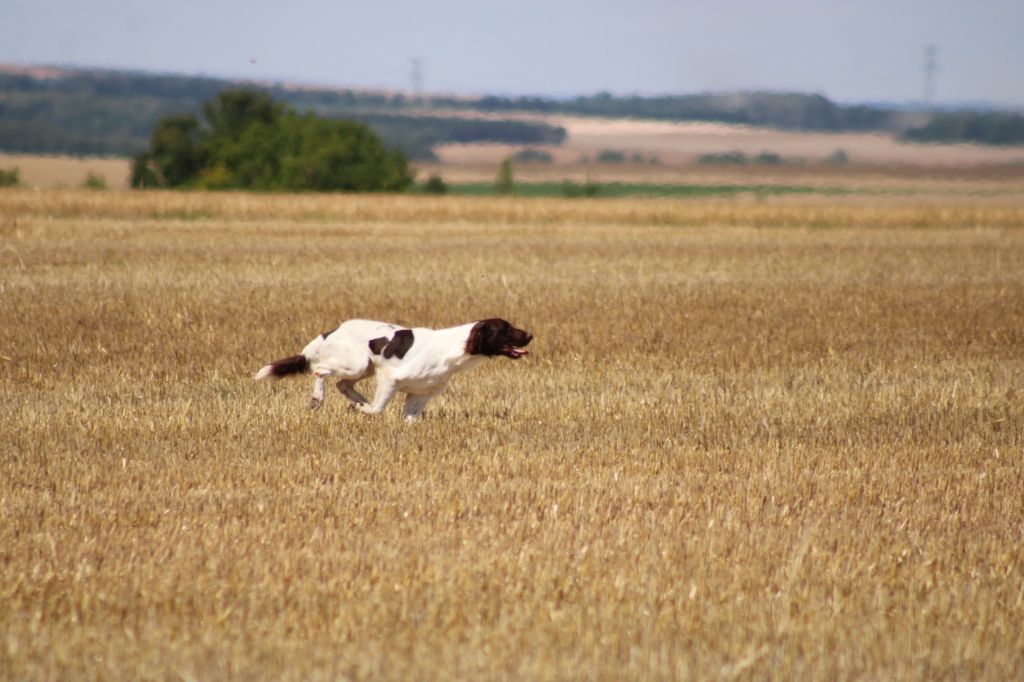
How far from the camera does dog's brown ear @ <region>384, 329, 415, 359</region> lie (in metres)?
8.60

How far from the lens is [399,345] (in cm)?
862

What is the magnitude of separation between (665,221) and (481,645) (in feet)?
120

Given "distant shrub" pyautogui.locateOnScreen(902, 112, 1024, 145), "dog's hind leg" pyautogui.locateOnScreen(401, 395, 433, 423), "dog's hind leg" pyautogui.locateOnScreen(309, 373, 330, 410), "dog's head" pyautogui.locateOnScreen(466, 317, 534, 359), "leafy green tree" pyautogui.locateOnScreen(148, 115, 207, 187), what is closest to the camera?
"dog's head" pyautogui.locateOnScreen(466, 317, 534, 359)

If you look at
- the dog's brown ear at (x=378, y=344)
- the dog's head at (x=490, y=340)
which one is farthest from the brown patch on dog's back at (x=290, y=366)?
the dog's head at (x=490, y=340)

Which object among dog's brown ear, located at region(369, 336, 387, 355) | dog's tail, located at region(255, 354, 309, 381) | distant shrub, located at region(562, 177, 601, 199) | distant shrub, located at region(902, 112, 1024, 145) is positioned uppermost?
distant shrub, located at region(902, 112, 1024, 145)

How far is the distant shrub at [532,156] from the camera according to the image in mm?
39688

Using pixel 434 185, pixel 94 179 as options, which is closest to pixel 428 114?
pixel 94 179

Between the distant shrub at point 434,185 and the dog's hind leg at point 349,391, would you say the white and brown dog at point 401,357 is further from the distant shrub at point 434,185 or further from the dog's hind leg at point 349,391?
the distant shrub at point 434,185

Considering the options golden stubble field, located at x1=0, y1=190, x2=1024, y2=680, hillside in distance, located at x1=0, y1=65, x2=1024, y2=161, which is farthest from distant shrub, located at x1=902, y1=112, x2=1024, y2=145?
golden stubble field, located at x1=0, y1=190, x2=1024, y2=680

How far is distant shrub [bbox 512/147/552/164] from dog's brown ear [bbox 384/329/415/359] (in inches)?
1239

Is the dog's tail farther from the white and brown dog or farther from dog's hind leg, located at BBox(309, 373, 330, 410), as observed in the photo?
dog's hind leg, located at BBox(309, 373, 330, 410)

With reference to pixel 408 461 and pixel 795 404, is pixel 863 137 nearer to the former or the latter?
pixel 795 404

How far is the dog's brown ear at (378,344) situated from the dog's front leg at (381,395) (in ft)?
0.64

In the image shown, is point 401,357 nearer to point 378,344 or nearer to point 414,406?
point 378,344
